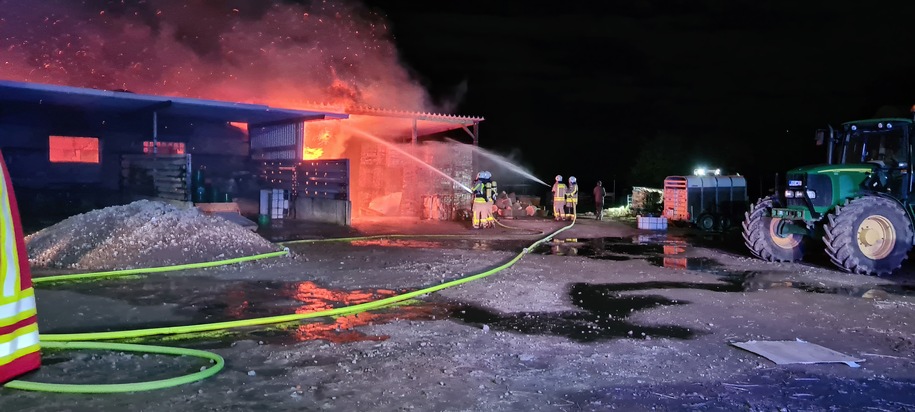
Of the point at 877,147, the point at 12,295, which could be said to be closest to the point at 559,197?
the point at 877,147

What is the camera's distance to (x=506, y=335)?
20.6 feet

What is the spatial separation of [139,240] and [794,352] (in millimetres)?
9620

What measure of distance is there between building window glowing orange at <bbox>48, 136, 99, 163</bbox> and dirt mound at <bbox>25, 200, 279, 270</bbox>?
363 inches

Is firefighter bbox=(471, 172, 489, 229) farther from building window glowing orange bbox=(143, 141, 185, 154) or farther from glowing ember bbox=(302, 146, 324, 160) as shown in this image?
building window glowing orange bbox=(143, 141, 185, 154)

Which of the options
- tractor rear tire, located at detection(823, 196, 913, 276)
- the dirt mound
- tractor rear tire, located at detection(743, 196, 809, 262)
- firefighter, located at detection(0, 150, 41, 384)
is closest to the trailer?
tractor rear tire, located at detection(743, 196, 809, 262)

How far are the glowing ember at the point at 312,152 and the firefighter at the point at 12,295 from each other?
19002mm

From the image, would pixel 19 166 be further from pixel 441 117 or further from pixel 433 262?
pixel 433 262

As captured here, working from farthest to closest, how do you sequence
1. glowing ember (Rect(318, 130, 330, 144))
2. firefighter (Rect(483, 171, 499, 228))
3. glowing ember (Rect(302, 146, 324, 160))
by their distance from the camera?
glowing ember (Rect(318, 130, 330, 144)) < glowing ember (Rect(302, 146, 324, 160)) < firefighter (Rect(483, 171, 499, 228))

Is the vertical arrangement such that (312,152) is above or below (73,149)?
above

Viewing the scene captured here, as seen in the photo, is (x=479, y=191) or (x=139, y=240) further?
(x=479, y=191)

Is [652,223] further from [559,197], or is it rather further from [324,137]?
[324,137]

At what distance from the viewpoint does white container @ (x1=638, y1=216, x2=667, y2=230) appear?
19.2 meters

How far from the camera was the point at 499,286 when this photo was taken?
8930 millimetres

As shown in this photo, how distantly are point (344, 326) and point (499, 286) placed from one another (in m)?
2.96
